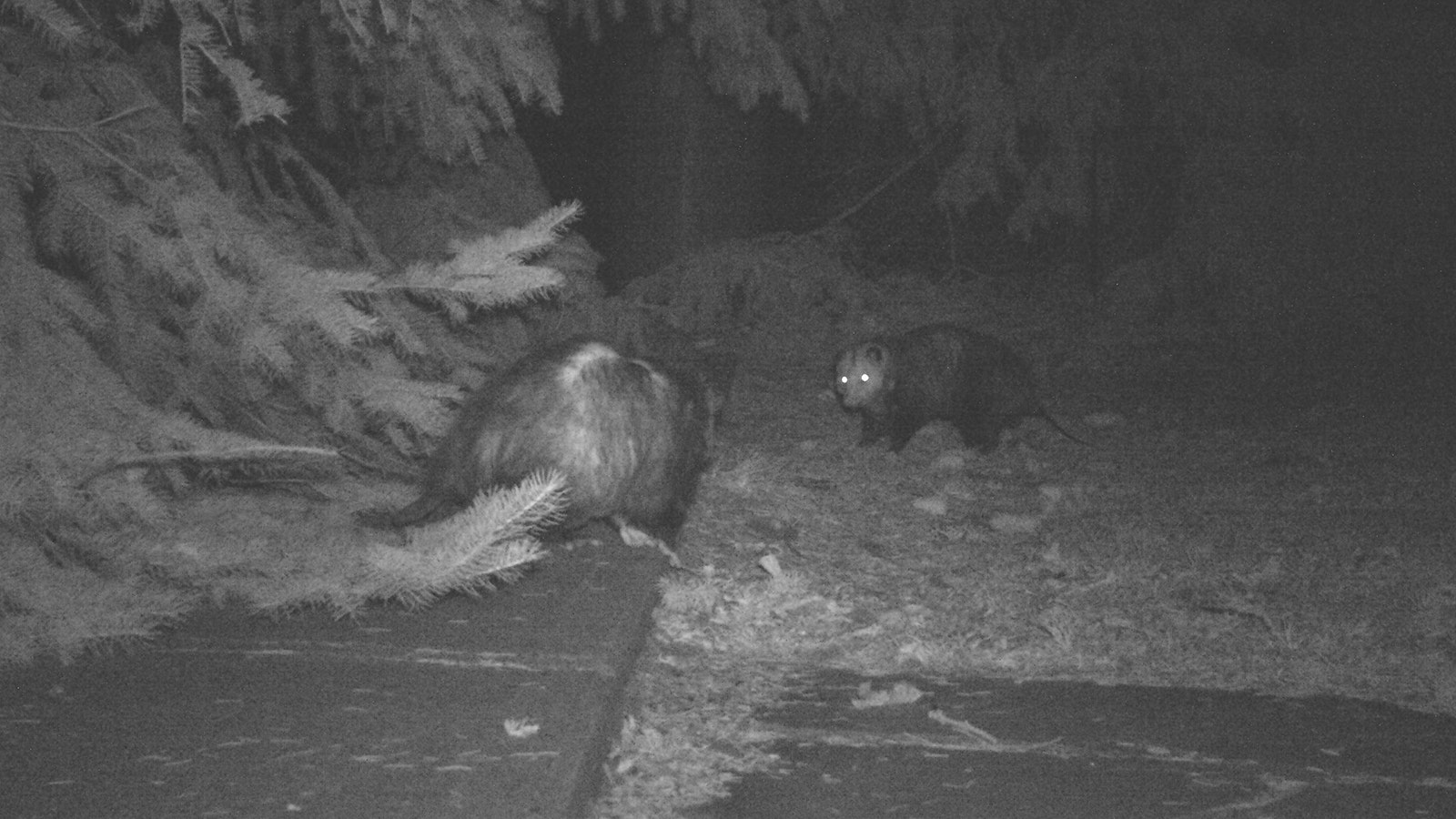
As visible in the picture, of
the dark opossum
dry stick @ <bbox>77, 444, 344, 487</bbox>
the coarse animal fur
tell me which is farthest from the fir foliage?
the dark opossum

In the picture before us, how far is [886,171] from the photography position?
38.9 feet

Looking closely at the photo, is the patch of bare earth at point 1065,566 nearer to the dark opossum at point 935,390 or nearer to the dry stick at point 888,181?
the dark opossum at point 935,390

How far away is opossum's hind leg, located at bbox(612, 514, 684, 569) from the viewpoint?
485cm

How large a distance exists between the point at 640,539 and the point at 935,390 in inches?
134

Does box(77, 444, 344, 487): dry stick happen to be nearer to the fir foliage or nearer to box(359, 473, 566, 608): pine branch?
the fir foliage

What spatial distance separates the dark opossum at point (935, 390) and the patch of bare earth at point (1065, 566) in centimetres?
14

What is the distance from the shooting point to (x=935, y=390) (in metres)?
7.95

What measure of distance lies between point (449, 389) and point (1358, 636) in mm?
2734

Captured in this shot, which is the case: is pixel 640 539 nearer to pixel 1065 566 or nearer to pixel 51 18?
pixel 1065 566

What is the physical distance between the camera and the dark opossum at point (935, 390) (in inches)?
306

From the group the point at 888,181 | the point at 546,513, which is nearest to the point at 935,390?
the point at 888,181

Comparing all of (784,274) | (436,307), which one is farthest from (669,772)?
(784,274)

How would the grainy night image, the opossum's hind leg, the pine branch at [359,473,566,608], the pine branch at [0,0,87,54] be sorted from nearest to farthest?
the grainy night image → the pine branch at [359,473,566,608] → the pine branch at [0,0,87,54] → the opossum's hind leg

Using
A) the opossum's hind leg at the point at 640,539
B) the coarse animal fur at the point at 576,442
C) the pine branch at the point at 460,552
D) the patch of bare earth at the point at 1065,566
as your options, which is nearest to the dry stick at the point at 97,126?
the coarse animal fur at the point at 576,442
